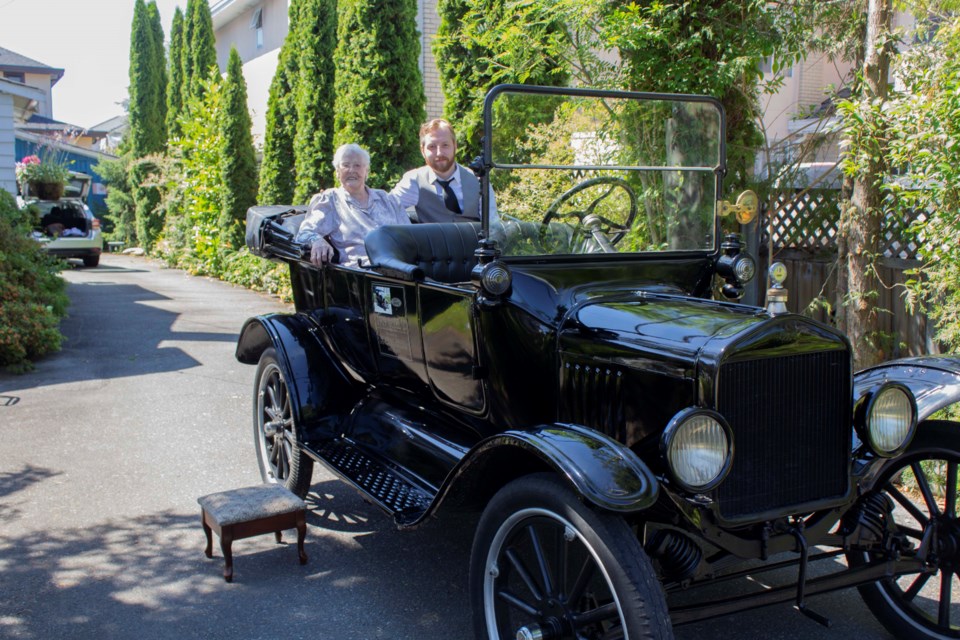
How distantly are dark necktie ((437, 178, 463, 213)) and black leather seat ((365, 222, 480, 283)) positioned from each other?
0.44 metres

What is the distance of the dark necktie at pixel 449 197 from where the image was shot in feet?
15.6

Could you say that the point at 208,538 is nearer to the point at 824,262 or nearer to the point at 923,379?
the point at 923,379

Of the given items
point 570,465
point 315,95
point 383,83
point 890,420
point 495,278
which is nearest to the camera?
point 570,465

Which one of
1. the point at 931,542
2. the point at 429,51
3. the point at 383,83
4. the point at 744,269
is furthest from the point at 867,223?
the point at 429,51

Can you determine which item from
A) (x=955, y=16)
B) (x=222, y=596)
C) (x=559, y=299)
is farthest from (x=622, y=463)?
(x=955, y=16)

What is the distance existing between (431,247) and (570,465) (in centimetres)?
199

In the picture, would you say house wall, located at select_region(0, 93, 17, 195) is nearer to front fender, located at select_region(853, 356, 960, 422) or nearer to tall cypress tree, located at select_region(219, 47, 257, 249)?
tall cypress tree, located at select_region(219, 47, 257, 249)

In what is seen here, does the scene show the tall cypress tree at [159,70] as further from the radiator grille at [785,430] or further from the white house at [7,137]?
the radiator grille at [785,430]

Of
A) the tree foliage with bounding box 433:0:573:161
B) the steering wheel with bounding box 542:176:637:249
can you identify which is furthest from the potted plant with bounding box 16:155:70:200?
the steering wheel with bounding box 542:176:637:249

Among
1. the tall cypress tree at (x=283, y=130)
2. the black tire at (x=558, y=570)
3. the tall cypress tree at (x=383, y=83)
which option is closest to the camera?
the black tire at (x=558, y=570)

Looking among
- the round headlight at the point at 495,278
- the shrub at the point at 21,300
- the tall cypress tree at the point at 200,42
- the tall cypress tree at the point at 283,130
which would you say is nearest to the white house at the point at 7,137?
the shrub at the point at 21,300

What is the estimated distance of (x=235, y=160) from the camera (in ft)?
51.2

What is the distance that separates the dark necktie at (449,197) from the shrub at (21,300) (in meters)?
4.91

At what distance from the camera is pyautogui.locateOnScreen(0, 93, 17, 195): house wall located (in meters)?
11.7
